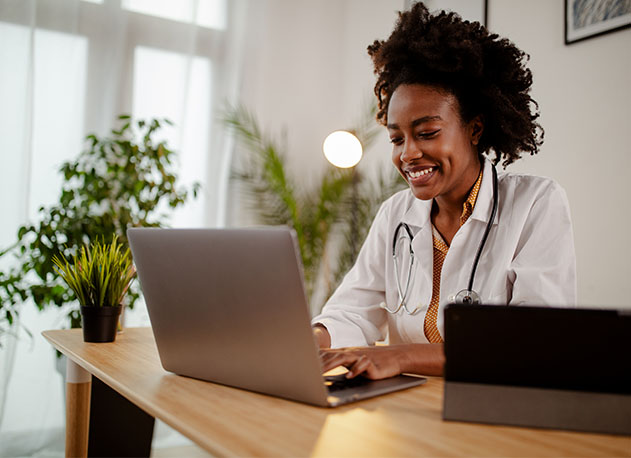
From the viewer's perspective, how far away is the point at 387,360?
1101 mm

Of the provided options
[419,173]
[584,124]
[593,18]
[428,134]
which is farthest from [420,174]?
[593,18]

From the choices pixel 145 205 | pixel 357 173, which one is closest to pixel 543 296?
pixel 145 205

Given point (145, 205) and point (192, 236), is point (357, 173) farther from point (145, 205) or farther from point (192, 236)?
point (192, 236)

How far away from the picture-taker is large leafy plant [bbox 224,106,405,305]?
3436 millimetres

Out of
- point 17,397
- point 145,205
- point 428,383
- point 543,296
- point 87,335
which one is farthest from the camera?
point 17,397

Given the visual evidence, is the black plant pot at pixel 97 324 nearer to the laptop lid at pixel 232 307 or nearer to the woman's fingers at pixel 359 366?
the laptop lid at pixel 232 307

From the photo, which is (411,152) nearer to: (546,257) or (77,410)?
(546,257)

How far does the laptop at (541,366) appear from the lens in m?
0.76

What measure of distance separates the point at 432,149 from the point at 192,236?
2.70 feet

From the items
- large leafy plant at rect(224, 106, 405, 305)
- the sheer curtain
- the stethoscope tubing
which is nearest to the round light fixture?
large leafy plant at rect(224, 106, 405, 305)

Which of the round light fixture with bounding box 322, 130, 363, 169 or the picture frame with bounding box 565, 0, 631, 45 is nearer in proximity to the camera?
the picture frame with bounding box 565, 0, 631, 45

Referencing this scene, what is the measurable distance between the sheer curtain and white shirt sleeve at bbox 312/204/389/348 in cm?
155

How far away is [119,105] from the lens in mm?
3201

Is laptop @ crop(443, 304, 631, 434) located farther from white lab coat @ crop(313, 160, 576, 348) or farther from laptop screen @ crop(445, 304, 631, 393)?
white lab coat @ crop(313, 160, 576, 348)
